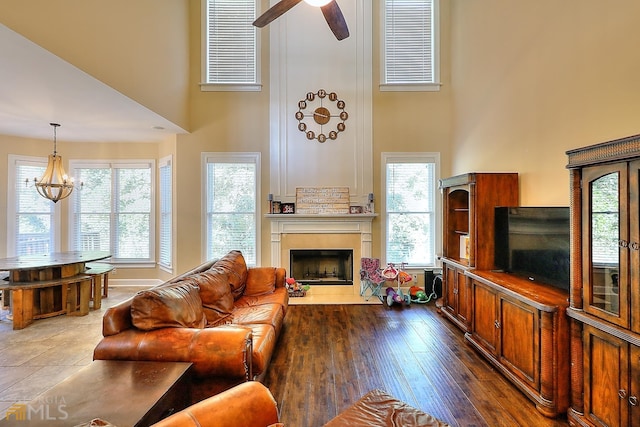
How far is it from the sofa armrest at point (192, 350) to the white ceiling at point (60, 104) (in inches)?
95.3

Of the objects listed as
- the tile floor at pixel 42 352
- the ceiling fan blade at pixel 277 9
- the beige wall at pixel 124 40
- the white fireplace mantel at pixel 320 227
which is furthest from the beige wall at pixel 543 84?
the tile floor at pixel 42 352

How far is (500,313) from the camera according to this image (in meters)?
2.69

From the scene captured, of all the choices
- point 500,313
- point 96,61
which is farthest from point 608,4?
point 96,61

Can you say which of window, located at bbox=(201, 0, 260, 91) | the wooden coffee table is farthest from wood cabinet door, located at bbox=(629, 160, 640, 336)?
window, located at bbox=(201, 0, 260, 91)

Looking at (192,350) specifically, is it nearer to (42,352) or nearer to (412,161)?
(42,352)

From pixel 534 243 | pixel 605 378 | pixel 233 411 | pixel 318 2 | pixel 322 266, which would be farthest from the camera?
pixel 322 266

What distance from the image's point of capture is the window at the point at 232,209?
5.27m

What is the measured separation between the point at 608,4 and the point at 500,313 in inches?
104

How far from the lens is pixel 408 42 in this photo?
5301mm

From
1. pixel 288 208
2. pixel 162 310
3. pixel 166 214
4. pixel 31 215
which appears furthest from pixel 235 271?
pixel 31 215

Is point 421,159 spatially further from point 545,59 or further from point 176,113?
point 176,113

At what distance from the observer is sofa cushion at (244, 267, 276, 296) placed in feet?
11.8

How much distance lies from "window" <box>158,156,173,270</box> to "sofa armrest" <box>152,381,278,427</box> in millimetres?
4728

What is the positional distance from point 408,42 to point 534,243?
417 cm
